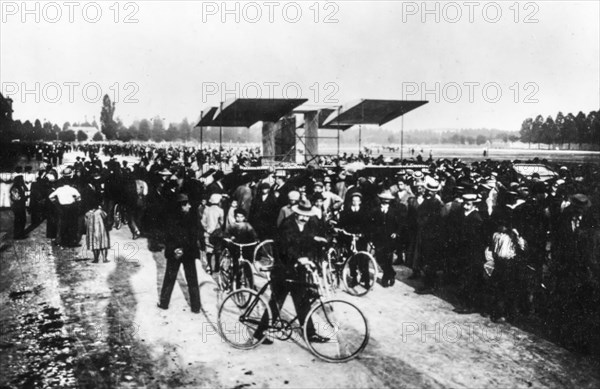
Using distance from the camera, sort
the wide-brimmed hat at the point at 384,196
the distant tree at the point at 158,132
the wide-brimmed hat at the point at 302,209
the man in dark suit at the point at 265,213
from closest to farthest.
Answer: the wide-brimmed hat at the point at 302,209 → the wide-brimmed hat at the point at 384,196 → the man in dark suit at the point at 265,213 → the distant tree at the point at 158,132

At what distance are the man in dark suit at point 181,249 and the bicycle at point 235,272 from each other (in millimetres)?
626

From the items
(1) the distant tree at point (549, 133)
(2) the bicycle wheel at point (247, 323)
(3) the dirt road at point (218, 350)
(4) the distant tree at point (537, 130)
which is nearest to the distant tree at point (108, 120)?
(4) the distant tree at point (537, 130)

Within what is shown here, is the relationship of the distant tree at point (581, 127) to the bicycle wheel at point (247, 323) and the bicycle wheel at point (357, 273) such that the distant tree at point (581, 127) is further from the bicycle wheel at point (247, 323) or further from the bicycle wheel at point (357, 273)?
the bicycle wheel at point (247, 323)

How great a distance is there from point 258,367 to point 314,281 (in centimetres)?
116

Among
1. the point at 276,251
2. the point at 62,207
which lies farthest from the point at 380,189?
the point at 62,207

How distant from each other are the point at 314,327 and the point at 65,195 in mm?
8560

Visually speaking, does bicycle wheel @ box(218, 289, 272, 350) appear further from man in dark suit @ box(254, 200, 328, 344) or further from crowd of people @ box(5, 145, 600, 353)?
crowd of people @ box(5, 145, 600, 353)

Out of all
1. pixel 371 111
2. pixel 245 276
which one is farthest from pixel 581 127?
pixel 245 276

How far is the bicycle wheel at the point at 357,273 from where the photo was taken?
29.4 ft

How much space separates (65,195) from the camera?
12.6 metres

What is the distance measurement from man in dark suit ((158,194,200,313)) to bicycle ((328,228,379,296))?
249cm

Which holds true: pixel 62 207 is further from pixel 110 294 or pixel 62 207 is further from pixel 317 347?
pixel 317 347

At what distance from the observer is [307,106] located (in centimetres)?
2208

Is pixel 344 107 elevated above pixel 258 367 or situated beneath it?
elevated above
